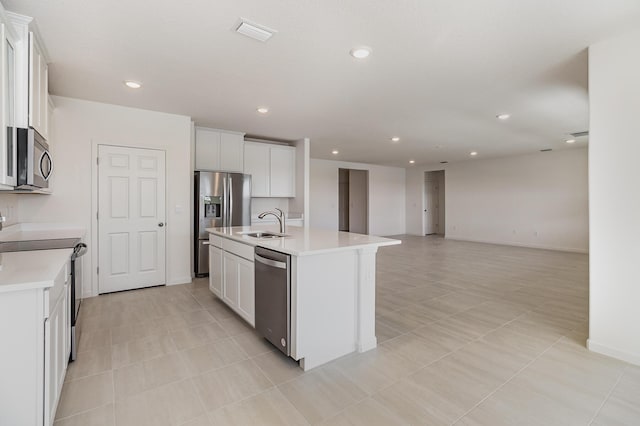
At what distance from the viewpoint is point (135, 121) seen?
4.09 meters

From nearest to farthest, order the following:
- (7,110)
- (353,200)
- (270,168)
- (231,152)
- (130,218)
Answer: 1. (7,110)
2. (130,218)
3. (231,152)
4. (270,168)
5. (353,200)

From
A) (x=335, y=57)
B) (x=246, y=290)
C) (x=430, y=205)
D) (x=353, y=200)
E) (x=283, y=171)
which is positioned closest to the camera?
(x=335, y=57)

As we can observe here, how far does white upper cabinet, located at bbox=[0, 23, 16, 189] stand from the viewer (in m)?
1.74

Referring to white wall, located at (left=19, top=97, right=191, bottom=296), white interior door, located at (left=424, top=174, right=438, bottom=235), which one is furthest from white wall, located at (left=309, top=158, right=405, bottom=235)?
white wall, located at (left=19, top=97, right=191, bottom=296)

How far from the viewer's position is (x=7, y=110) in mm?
1851

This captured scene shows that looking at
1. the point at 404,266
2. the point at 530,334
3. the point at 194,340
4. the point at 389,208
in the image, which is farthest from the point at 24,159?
the point at 389,208

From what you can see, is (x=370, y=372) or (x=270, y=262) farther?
(x=270, y=262)

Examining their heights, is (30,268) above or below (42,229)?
below

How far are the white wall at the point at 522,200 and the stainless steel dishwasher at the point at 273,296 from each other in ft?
26.6

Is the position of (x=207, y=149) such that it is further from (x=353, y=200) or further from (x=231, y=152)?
(x=353, y=200)

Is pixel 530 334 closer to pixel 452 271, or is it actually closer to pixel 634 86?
pixel 634 86

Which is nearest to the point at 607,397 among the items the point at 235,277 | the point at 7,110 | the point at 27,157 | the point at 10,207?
the point at 235,277

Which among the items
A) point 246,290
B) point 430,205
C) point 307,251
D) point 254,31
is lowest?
point 246,290

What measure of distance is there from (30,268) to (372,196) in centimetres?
919
